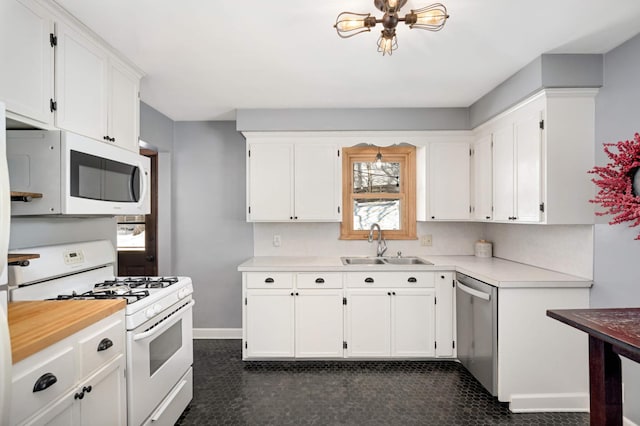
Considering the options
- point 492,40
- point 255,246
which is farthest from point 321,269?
point 492,40

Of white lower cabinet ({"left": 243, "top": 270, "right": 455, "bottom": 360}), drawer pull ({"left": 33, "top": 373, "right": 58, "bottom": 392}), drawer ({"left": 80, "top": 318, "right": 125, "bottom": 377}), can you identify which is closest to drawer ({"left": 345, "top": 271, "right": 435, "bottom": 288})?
white lower cabinet ({"left": 243, "top": 270, "right": 455, "bottom": 360})

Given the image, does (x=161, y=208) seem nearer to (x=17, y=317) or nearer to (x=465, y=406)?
(x=17, y=317)

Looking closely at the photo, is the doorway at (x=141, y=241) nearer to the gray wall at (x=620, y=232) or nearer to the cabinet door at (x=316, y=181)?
the cabinet door at (x=316, y=181)

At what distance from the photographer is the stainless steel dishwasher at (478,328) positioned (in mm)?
2365

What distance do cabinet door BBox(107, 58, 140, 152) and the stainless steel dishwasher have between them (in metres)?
Answer: 2.72

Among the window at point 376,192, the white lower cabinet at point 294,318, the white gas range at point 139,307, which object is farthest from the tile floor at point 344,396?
the window at point 376,192

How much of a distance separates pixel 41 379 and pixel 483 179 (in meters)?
3.26

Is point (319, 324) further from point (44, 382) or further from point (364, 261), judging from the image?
point (44, 382)

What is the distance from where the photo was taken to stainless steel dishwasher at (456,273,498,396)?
237 centimetres

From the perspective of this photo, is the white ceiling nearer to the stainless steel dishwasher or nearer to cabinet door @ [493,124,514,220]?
cabinet door @ [493,124,514,220]

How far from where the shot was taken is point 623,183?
1930mm

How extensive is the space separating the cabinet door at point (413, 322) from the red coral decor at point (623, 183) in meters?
1.46

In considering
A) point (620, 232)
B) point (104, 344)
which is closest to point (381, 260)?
point (620, 232)

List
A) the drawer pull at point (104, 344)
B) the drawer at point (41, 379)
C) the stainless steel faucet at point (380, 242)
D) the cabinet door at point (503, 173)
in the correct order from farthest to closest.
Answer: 1. the stainless steel faucet at point (380, 242)
2. the cabinet door at point (503, 173)
3. the drawer pull at point (104, 344)
4. the drawer at point (41, 379)
